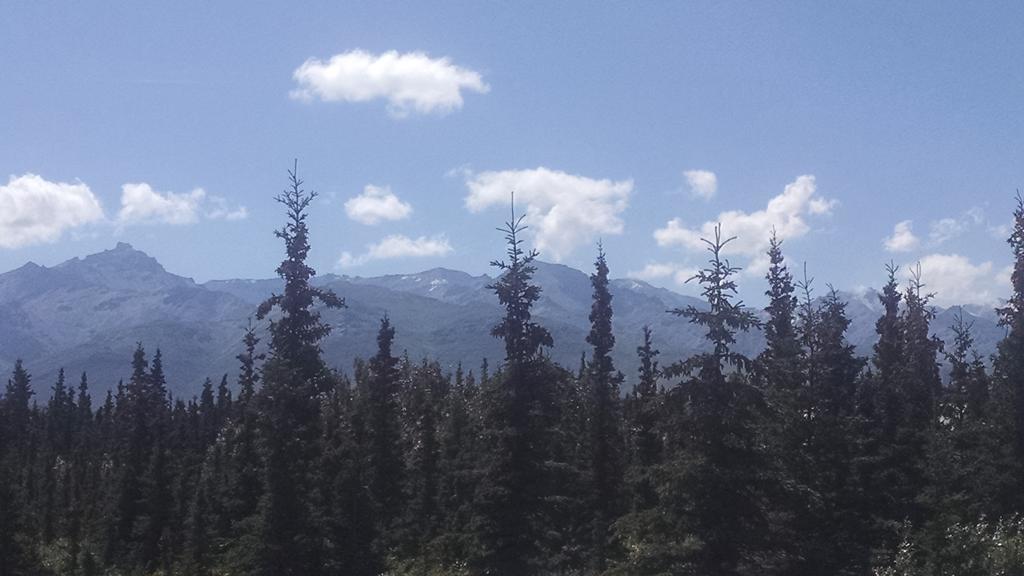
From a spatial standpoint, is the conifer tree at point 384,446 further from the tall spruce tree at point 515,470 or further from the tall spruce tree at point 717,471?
the tall spruce tree at point 717,471

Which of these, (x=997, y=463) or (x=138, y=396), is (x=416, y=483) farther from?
(x=997, y=463)

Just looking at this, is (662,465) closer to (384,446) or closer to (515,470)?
(515,470)

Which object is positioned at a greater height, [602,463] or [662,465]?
[662,465]

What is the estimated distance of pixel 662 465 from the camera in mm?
27594

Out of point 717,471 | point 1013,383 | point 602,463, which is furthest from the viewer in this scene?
point 602,463

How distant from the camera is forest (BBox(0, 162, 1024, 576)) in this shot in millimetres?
27531

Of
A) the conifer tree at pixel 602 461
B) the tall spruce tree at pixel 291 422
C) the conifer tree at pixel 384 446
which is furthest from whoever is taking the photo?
the conifer tree at pixel 384 446

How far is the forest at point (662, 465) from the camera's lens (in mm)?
27531

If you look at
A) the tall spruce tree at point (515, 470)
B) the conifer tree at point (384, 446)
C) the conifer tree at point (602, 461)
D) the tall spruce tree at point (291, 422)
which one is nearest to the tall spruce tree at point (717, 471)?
the tall spruce tree at point (515, 470)

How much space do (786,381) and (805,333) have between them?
3893mm

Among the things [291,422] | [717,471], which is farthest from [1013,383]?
[291,422]

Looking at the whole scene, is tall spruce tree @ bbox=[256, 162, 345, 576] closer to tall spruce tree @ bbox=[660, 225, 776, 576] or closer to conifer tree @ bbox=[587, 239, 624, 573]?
tall spruce tree @ bbox=[660, 225, 776, 576]

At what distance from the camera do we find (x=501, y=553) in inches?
1303

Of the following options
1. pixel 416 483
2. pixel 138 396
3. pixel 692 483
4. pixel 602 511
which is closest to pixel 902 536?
pixel 692 483
